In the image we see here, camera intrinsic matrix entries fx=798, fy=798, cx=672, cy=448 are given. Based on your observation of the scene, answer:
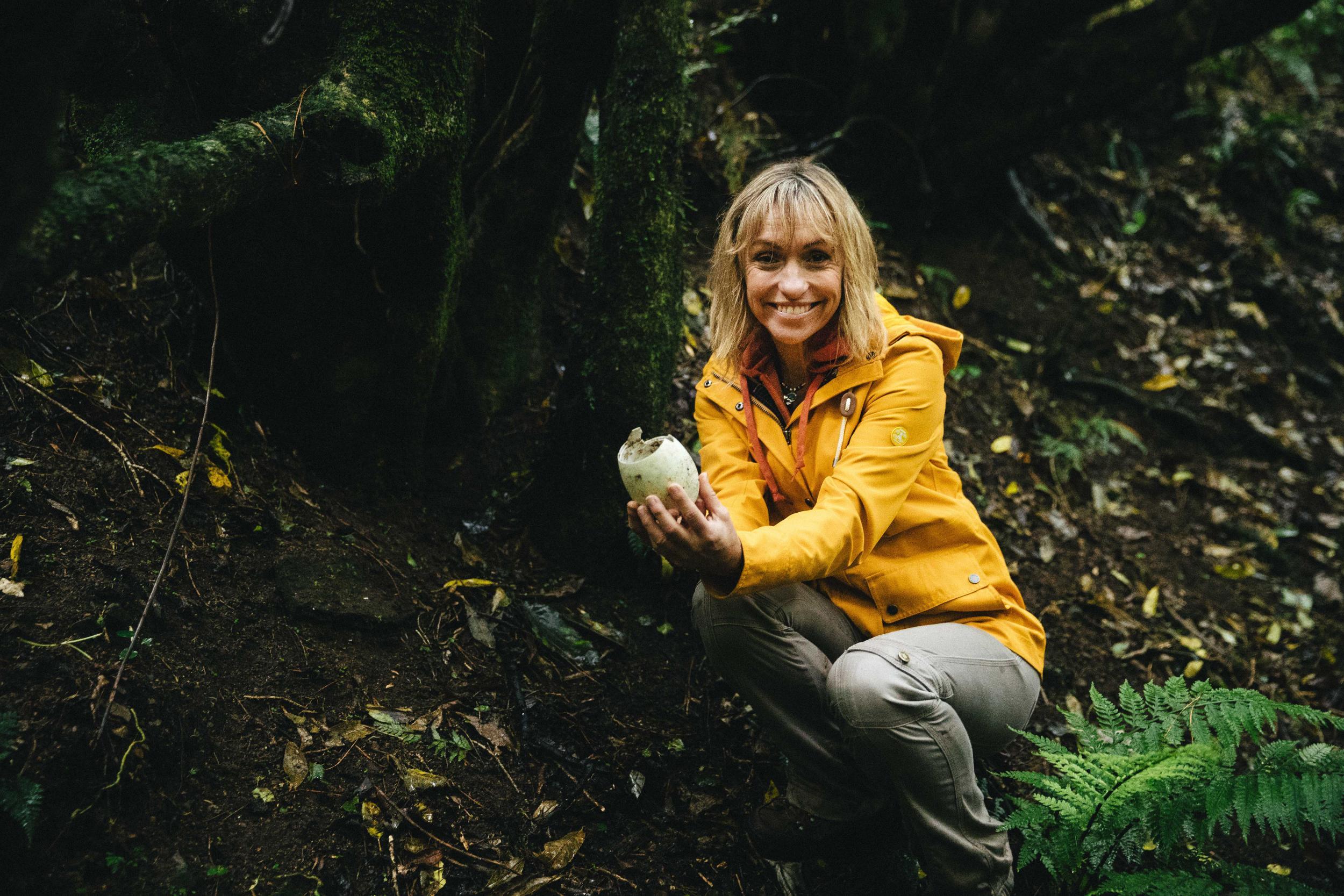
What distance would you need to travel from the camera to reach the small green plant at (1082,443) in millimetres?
4977

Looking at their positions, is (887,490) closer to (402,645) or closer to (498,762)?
(498,762)

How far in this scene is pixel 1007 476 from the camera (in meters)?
4.73

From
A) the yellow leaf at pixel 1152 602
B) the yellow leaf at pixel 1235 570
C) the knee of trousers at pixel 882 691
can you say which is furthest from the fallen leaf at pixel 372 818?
the yellow leaf at pixel 1235 570

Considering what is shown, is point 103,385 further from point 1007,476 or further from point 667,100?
point 1007,476

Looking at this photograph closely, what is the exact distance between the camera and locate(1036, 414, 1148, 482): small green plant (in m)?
4.98

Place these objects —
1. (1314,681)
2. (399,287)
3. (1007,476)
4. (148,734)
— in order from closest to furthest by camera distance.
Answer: (148,734) → (399,287) → (1314,681) → (1007,476)

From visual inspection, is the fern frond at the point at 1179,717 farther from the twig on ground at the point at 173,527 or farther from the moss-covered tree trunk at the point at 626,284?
the twig on ground at the point at 173,527

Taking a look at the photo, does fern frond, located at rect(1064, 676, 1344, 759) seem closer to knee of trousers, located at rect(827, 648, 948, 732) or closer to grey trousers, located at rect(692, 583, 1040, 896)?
grey trousers, located at rect(692, 583, 1040, 896)

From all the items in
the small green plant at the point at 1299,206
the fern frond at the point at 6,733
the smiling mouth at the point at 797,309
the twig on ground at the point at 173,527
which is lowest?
the fern frond at the point at 6,733

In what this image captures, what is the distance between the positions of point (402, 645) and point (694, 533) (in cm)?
121

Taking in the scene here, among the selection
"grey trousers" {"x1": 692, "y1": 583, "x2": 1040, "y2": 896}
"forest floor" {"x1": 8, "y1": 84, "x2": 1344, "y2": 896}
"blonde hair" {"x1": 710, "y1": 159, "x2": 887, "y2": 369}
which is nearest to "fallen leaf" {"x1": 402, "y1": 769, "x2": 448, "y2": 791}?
"forest floor" {"x1": 8, "y1": 84, "x2": 1344, "y2": 896}

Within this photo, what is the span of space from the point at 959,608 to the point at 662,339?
1515 mm

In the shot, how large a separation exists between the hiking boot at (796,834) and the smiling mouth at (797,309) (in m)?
1.61

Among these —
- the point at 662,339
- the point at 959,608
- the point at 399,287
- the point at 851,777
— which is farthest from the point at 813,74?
the point at 851,777
